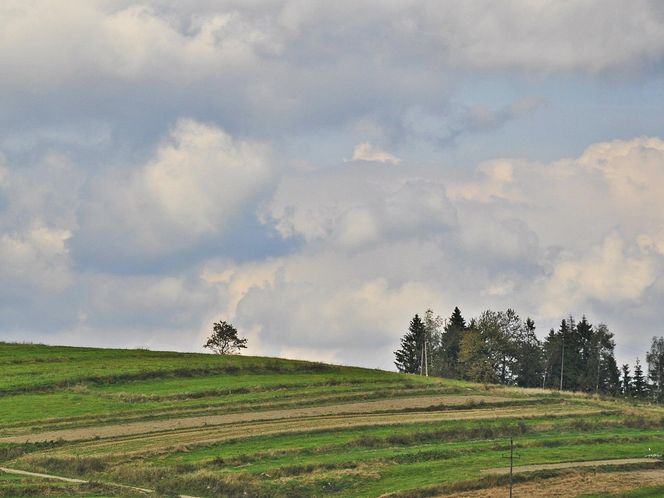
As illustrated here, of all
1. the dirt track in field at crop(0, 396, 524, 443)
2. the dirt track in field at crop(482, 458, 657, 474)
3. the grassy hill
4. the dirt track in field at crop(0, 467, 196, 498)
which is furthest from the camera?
the dirt track in field at crop(0, 396, 524, 443)

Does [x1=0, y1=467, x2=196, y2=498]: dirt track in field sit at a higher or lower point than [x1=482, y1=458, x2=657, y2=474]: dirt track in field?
lower

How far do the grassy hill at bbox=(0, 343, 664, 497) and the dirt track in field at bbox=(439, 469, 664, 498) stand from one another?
0.22 meters

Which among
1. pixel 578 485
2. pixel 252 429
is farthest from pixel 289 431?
pixel 578 485

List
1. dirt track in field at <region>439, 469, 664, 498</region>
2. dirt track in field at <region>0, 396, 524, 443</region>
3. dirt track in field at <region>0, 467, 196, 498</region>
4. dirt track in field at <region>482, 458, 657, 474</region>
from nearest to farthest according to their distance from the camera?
dirt track in field at <region>439, 469, 664, 498</region> < dirt track in field at <region>0, 467, 196, 498</region> < dirt track in field at <region>482, 458, 657, 474</region> < dirt track in field at <region>0, 396, 524, 443</region>

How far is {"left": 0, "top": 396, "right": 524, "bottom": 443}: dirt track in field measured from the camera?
94.3m

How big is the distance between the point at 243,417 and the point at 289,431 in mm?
11209

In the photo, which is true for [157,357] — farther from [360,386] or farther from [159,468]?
[159,468]

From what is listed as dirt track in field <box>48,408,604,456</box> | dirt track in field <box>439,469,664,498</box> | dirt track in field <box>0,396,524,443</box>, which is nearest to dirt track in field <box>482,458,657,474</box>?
dirt track in field <box>439,469,664,498</box>

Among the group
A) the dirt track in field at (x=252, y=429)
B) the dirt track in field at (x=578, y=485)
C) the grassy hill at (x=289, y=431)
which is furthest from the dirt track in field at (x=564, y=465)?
the dirt track in field at (x=252, y=429)

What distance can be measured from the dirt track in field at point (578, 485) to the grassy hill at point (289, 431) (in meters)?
0.22

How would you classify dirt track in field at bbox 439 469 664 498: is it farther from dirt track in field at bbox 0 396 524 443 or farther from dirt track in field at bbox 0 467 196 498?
dirt track in field at bbox 0 396 524 443

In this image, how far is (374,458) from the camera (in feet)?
268

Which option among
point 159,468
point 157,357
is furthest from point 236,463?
point 157,357

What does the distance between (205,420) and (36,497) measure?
36090 mm
